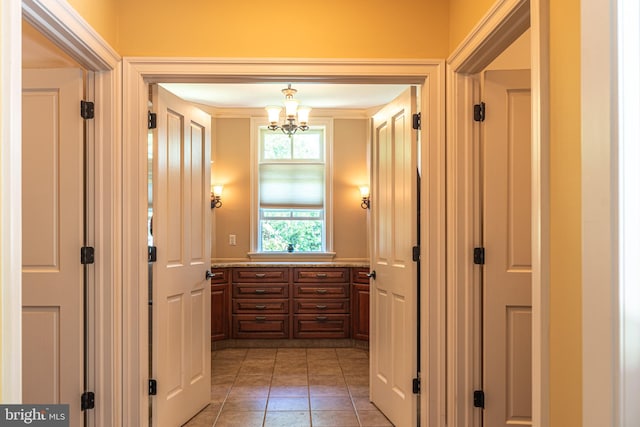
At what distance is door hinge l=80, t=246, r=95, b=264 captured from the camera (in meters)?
2.48

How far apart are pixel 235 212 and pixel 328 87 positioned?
1926mm

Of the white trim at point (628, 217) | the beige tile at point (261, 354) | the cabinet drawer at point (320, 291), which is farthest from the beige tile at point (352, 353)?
the white trim at point (628, 217)

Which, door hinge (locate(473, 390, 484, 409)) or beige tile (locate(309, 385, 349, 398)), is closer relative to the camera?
door hinge (locate(473, 390, 484, 409))

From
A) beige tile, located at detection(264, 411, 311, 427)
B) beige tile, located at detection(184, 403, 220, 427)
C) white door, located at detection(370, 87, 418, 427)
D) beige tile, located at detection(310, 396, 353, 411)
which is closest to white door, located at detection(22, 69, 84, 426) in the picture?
beige tile, located at detection(184, 403, 220, 427)

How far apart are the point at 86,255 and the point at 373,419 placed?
2.11m

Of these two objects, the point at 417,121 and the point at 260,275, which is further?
A: the point at 260,275

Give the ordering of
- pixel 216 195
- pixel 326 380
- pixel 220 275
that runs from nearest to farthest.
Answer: pixel 326 380 < pixel 220 275 < pixel 216 195

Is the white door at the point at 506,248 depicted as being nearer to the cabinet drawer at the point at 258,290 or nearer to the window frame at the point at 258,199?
the cabinet drawer at the point at 258,290

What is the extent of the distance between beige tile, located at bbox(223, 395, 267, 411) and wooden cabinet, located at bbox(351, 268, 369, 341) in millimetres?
1812

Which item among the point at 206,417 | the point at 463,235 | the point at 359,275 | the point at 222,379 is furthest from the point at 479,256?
the point at 359,275

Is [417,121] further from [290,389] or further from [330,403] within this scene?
[290,389]

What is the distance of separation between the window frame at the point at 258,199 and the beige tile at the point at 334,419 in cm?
263

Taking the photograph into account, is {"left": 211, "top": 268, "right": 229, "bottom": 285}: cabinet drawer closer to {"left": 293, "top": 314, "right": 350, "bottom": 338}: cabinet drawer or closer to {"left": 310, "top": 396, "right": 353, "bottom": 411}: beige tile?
{"left": 293, "top": 314, "right": 350, "bottom": 338}: cabinet drawer

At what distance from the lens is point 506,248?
255 cm
